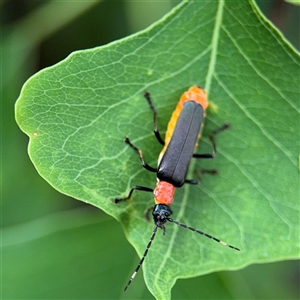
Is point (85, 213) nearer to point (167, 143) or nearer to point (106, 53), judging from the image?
point (167, 143)

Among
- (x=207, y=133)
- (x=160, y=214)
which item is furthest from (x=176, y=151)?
(x=160, y=214)

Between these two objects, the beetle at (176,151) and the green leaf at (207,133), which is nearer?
the green leaf at (207,133)

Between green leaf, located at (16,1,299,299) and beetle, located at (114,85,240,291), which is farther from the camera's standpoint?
beetle, located at (114,85,240,291)

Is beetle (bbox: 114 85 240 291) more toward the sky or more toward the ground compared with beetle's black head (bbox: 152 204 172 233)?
more toward the sky

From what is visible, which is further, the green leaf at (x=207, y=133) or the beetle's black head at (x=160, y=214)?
the beetle's black head at (x=160, y=214)

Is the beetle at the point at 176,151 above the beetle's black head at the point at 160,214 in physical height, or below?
above

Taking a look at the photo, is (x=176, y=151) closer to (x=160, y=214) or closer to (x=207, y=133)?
(x=207, y=133)
